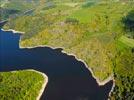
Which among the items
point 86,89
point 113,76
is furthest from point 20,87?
point 113,76

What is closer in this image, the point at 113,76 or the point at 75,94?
the point at 75,94

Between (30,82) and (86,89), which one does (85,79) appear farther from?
(30,82)

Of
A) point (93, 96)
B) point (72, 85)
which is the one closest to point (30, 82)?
point (72, 85)

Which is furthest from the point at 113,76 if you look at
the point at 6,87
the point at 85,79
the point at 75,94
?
the point at 6,87

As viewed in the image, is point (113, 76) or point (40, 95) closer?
point (40, 95)

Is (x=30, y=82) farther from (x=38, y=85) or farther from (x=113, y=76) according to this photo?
(x=113, y=76)

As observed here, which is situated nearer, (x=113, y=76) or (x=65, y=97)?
(x=65, y=97)

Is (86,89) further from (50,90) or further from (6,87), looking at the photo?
(6,87)
